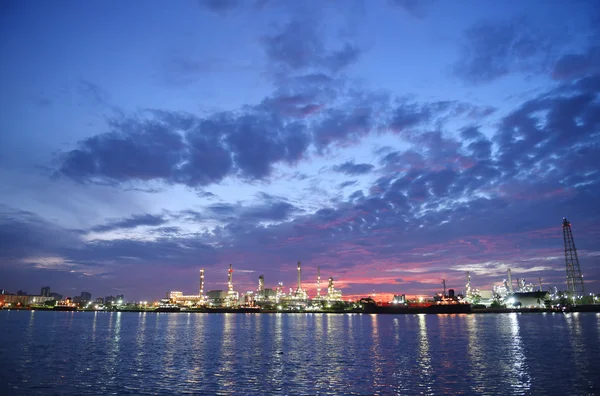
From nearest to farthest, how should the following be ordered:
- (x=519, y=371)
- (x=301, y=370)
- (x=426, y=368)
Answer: (x=519, y=371) → (x=301, y=370) → (x=426, y=368)

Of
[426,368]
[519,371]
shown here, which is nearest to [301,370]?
[426,368]

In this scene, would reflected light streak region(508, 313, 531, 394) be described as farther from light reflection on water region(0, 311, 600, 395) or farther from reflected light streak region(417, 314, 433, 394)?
reflected light streak region(417, 314, 433, 394)

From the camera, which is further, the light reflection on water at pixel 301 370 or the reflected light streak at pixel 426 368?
the reflected light streak at pixel 426 368

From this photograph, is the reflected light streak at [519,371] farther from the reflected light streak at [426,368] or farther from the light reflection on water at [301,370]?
the reflected light streak at [426,368]

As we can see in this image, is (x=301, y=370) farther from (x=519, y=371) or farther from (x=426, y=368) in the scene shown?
(x=519, y=371)

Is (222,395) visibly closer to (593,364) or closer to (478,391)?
(478,391)

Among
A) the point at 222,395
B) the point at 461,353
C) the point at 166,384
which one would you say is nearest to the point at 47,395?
the point at 166,384

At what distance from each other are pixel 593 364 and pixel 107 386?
50.8m

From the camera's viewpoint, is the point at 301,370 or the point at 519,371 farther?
the point at 301,370

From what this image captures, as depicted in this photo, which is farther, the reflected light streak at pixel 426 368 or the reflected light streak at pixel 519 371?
the reflected light streak at pixel 426 368

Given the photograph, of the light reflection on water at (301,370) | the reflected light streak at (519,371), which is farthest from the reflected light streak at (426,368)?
the reflected light streak at (519,371)

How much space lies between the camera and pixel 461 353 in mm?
59344

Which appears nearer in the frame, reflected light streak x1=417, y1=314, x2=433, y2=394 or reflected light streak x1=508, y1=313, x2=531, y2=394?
reflected light streak x1=508, y1=313, x2=531, y2=394

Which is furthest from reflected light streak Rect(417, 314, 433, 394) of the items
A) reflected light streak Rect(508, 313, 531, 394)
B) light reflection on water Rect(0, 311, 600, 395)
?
reflected light streak Rect(508, 313, 531, 394)
